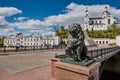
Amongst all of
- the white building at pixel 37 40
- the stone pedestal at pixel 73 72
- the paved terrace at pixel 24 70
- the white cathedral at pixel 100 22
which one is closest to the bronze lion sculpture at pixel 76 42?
the stone pedestal at pixel 73 72

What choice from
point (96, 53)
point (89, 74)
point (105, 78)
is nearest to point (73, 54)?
point (89, 74)

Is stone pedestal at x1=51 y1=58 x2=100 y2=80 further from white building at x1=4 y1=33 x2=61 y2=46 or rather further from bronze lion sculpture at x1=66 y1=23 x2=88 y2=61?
white building at x1=4 y1=33 x2=61 y2=46

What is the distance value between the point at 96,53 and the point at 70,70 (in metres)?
7.32

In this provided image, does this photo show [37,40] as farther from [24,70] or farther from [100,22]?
[24,70]

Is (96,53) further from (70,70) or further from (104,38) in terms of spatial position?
(104,38)

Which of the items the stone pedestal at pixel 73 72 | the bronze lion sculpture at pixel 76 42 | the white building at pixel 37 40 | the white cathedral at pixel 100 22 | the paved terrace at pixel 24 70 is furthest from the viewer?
the white cathedral at pixel 100 22

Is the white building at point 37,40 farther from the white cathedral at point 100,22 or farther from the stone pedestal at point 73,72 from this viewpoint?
the stone pedestal at point 73,72

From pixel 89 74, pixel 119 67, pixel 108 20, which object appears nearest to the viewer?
pixel 89 74

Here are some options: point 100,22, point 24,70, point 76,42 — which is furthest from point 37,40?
point 76,42

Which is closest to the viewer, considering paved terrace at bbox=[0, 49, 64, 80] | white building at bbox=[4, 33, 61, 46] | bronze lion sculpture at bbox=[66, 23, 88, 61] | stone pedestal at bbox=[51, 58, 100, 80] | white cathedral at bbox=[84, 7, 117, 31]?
stone pedestal at bbox=[51, 58, 100, 80]

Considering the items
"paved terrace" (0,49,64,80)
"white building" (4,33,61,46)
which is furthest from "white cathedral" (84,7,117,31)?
"paved terrace" (0,49,64,80)

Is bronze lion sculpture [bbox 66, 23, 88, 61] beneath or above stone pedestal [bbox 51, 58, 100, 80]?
above

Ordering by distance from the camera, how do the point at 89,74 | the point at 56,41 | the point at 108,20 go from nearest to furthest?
the point at 89,74
the point at 56,41
the point at 108,20

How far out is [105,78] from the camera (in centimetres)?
2388
